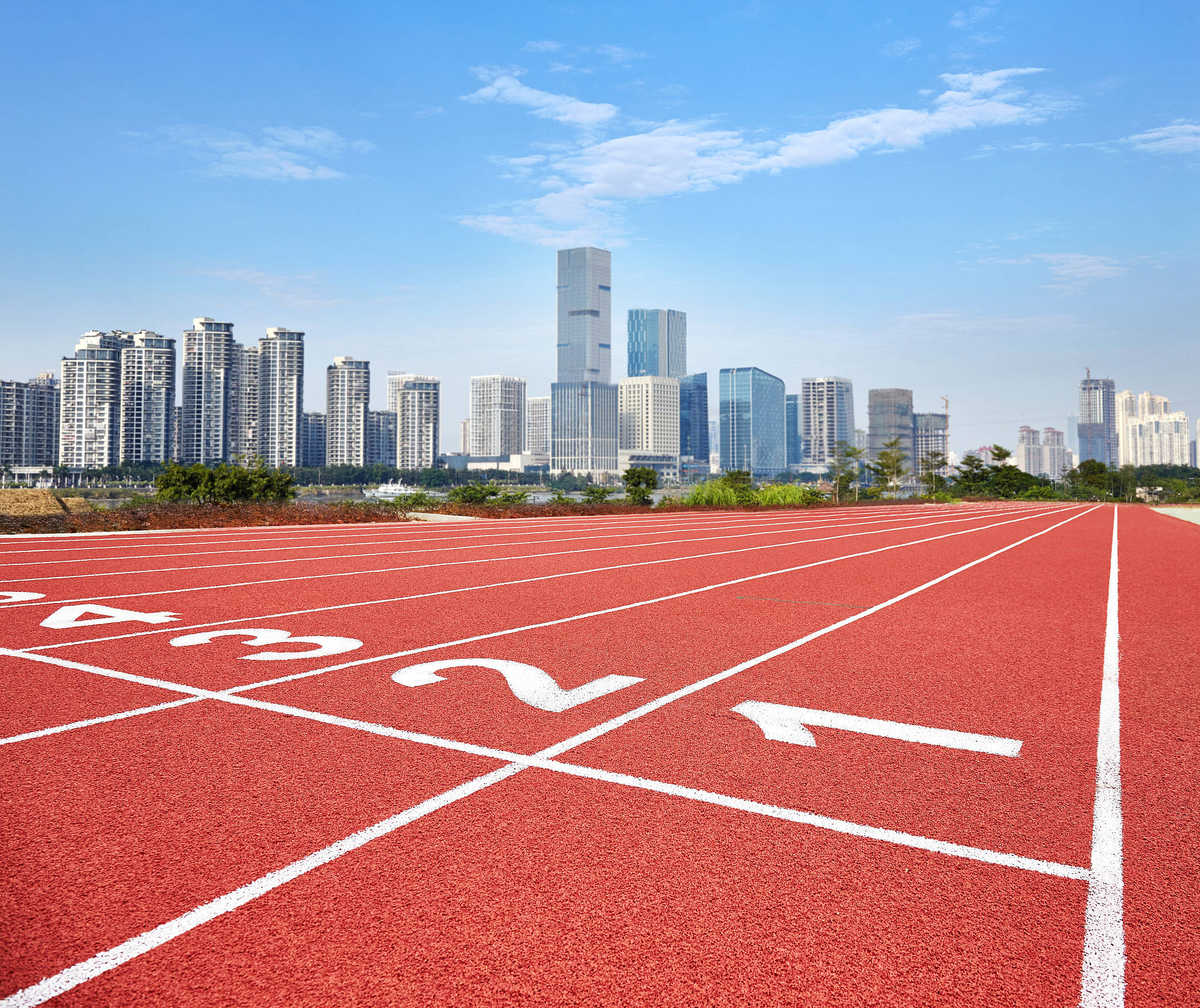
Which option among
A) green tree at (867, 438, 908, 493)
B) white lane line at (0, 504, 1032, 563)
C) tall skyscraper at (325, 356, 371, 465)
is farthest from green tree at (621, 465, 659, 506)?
tall skyscraper at (325, 356, 371, 465)

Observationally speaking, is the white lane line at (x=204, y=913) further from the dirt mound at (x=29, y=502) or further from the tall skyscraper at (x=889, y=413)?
the tall skyscraper at (x=889, y=413)

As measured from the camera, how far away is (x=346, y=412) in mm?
180000

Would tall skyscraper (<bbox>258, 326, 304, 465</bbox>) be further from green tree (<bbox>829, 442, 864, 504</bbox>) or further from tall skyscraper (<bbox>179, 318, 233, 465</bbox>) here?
green tree (<bbox>829, 442, 864, 504</bbox>)

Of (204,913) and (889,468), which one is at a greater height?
(889,468)

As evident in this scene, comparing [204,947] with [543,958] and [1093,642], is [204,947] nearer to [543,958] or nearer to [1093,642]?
[543,958]

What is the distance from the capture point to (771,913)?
9.41 feet

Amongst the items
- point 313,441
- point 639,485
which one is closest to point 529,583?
point 639,485

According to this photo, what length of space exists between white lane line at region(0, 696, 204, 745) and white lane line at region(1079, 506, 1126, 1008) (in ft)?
16.3

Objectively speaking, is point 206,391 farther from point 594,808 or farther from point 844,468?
point 594,808

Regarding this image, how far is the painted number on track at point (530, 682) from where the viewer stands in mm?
5543

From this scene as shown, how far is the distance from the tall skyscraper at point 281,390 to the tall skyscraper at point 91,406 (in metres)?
28.7

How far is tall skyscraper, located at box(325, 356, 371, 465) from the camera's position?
179 metres

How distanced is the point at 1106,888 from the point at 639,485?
34.6m

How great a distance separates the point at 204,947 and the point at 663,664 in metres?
4.40
